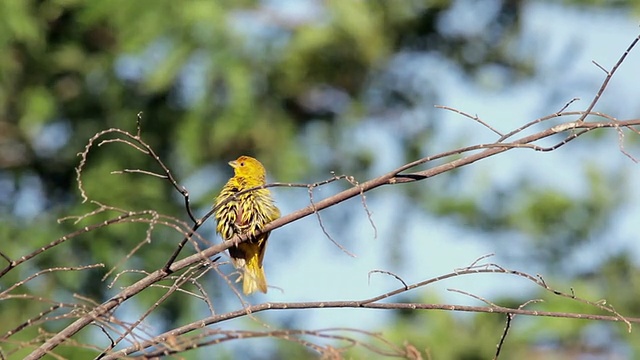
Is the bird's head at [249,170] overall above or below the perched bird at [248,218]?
above

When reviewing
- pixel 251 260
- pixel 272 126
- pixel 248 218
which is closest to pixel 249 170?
pixel 251 260

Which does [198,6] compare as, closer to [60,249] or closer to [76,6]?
[76,6]

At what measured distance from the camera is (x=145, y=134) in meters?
10.8

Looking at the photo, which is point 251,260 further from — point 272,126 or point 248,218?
point 272,126

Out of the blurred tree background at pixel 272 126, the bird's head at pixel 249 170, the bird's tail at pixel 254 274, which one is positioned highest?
the blurred tree background at pixel 272 126

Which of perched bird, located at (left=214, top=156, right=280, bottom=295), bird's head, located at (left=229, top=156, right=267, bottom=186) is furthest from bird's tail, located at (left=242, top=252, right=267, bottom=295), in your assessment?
bird's head, located at (left=229, top=156, right=267, bottom=186)

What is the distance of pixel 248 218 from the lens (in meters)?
4.41

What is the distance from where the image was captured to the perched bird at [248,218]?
14.5 ft

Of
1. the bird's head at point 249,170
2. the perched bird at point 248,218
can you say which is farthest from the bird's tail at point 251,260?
the bird's head at point 249,170

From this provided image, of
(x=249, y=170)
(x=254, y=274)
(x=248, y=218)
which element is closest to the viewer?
(x=248, y=218)

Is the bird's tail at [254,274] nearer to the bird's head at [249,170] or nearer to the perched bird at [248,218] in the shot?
the perched bird at [248,218]

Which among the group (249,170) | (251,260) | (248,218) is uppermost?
(249,170)

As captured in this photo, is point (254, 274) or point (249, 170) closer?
point (254, 274)

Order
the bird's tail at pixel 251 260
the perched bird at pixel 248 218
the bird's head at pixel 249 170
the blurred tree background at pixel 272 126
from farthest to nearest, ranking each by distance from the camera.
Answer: the blurred tree background at pixel 272 126
the bird's head at pixel 249 170
the bird's tail at pixel 251 260
the perched bird at pixel 248 218
